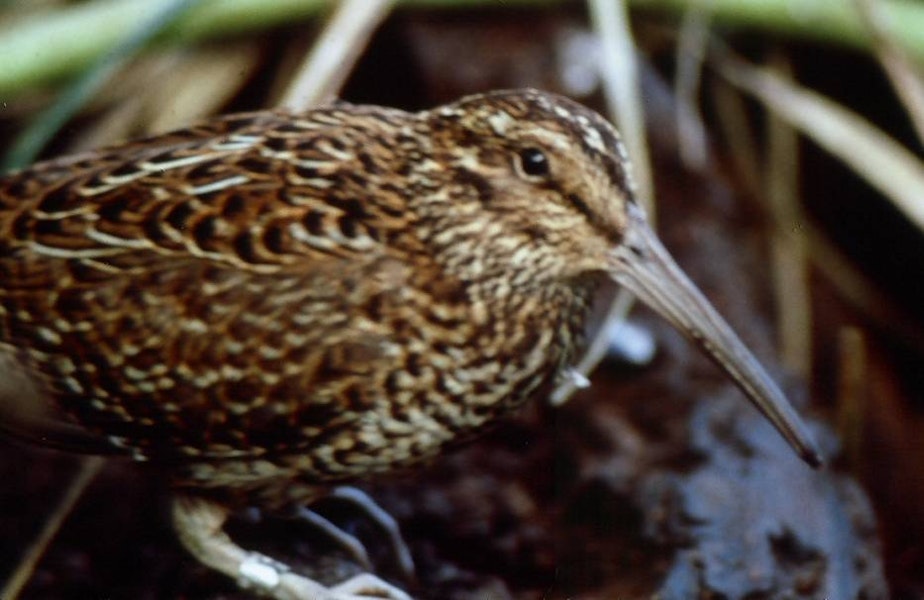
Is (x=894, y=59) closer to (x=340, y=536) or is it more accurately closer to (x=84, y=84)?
(x=340, y=536)

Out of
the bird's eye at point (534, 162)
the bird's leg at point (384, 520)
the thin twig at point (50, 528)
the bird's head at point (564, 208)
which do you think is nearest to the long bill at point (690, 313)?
the bird's head at point (564, 208)

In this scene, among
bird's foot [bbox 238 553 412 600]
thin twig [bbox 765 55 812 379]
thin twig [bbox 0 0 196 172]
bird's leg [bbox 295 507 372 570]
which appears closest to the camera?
bird's foot [bbox 238 553 412 600]

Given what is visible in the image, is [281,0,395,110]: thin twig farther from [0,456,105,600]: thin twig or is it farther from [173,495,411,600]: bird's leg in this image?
[173,495,411,600]: bird's leg

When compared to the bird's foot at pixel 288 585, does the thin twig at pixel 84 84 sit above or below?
above

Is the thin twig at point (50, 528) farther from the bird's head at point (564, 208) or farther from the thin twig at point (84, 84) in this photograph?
the bird's head at point (564, 208)

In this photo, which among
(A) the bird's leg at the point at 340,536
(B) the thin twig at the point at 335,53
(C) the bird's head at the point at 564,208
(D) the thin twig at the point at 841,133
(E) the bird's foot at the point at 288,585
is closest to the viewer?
(C) the bird's head at the point at 564,208

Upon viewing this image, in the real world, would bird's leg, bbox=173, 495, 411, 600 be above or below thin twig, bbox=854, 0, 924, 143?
below

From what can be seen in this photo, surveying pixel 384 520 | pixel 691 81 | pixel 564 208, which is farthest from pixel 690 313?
pixel 691 81

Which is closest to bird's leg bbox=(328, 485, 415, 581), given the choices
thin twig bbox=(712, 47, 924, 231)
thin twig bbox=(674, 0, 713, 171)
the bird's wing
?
the bird's wing
